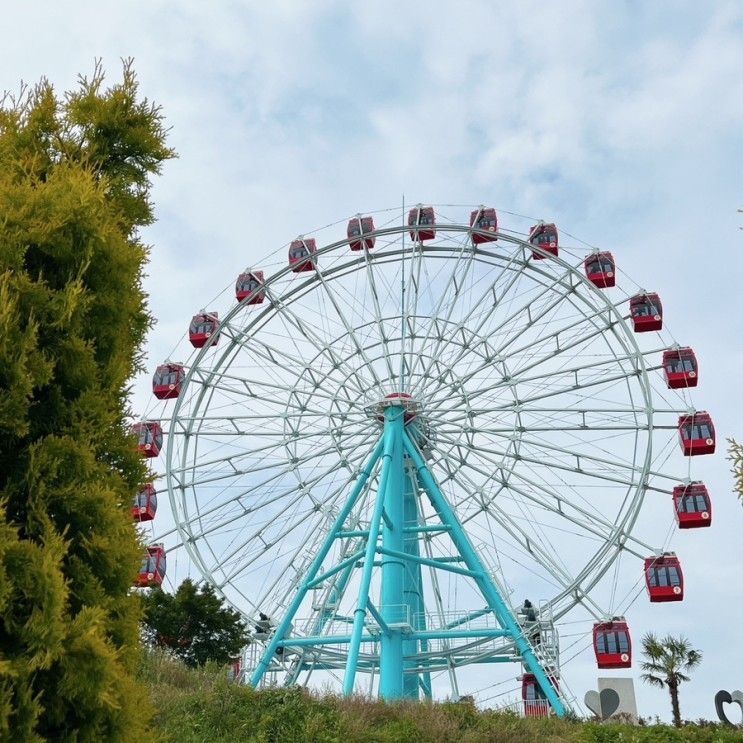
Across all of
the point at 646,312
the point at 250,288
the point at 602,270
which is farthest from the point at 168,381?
the point at 646,312

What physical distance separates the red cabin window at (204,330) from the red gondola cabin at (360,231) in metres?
4.57

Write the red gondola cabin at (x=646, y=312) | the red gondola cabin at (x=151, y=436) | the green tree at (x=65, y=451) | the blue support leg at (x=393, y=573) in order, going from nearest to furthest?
the green tree at (x=65, y=451), the blue support leg at (x=393, y=573), the red gondola cabin at (x=646, y=312), the red gondola cabin at (x=151, y=436)

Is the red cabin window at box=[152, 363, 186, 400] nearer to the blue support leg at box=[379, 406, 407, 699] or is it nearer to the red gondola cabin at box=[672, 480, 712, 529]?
the blue support leg at box=[379, 406, 407, 699]

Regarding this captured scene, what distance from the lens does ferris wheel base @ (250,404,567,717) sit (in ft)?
70.2

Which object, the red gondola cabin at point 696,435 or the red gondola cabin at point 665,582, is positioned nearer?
the red gondola cabin at point 665,582

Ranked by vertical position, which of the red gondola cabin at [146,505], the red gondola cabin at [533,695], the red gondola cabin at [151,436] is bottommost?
the red gondola cabin at [533,695]

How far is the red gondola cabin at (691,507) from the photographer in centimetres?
2362

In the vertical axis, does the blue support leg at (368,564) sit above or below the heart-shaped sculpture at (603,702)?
above

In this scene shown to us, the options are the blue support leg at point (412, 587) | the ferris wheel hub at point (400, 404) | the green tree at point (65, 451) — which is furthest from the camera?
the ferris wheel hub at point (400, 404)

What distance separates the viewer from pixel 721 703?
59.9ft

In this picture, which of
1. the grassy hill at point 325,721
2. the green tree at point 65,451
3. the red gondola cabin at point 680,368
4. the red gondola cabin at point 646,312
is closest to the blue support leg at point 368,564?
the grassy hill at point 325,721

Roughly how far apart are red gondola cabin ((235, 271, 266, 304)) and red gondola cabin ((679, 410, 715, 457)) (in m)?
12.2

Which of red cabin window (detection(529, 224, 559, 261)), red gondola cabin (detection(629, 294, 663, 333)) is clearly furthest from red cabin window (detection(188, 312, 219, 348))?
red gondola cabin (detection(629, 294, 663, 333))

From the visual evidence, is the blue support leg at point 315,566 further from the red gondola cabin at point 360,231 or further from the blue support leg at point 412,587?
the red gondola cabin at point 360,231
